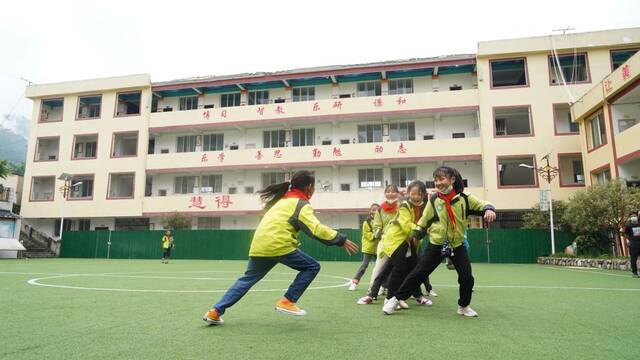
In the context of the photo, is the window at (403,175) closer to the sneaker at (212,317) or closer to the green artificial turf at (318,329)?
the green artificial turf at (318,329)

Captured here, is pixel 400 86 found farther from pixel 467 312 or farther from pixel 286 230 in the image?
pixel 286 230

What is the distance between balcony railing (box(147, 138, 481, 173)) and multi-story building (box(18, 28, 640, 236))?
0.08 meters

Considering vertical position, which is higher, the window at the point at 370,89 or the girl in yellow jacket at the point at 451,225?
the window at the point at 370,89

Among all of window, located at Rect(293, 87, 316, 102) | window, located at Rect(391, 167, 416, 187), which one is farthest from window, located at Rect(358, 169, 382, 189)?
window, located at Rect(293, 87, 316, 102)

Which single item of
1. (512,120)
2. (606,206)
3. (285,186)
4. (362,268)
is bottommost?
(362,268)

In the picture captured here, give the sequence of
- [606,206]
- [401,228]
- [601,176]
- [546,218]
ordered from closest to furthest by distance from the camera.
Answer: [401,228]
[606,206]
[601,176]
[546,218]

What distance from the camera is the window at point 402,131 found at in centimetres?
3073

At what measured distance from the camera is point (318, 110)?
30828 mm

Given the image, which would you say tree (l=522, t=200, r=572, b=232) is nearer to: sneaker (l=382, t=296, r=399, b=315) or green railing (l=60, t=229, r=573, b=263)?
green railing (l=60, t=229, r=573, b=263)

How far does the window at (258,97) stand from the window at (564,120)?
792 inches

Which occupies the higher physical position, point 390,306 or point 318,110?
point 318,110

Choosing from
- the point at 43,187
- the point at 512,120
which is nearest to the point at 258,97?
the point at 512,120

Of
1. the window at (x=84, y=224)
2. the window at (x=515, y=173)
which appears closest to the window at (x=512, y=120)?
the window at (x=515, y=173)

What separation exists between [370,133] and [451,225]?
26.4 metres
